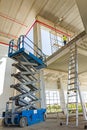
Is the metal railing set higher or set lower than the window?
higher

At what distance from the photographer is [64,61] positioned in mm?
7996

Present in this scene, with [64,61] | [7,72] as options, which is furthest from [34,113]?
[7,72]

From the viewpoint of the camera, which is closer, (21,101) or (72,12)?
(21,101)

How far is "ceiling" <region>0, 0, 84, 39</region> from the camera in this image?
10.2m

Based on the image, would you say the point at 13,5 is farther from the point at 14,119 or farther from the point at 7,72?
the point at 14,119

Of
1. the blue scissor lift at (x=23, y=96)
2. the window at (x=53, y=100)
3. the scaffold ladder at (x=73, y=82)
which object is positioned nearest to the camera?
the scaffold ladder at (x=73, y=82)

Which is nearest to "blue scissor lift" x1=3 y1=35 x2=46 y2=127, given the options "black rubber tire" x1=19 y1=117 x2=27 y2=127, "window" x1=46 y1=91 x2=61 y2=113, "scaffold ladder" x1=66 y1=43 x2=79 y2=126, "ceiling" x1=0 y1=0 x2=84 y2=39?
"black rubber tire" x1=19 y1=117 x2=27 y2=127

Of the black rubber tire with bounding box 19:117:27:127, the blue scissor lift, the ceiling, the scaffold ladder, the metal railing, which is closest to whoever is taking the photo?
the scaffold ladder

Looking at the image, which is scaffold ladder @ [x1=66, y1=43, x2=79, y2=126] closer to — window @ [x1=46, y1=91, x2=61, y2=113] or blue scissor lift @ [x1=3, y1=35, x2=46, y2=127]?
blue scissor lift @ [x1=3, y1=35, x2=46, y2=127]

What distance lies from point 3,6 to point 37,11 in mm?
2552

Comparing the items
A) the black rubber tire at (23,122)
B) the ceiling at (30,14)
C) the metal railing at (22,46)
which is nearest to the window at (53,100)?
the ceiling at (30,14)

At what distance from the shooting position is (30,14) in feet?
36.1

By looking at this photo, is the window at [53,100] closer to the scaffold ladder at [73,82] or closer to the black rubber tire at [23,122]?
the scaffold ladder at [73,82]

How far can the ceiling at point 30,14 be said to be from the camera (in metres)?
10.2
